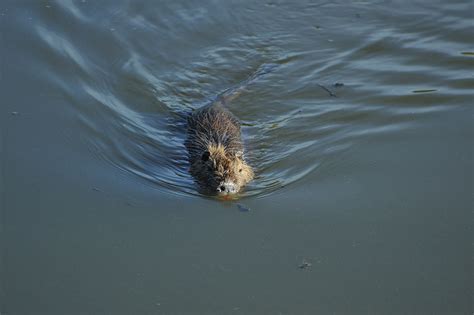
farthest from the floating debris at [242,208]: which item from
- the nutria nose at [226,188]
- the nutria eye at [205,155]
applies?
Result: the nutria eye at [205,155]

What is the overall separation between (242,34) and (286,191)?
363 cm

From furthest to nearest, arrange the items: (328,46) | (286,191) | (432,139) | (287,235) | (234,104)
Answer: (328,46)
(234,104)
(432,139)
(286,191)
(287,235)

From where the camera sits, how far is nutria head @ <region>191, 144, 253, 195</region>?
5.80m

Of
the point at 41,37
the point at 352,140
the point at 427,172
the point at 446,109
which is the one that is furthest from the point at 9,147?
the point at 446,109

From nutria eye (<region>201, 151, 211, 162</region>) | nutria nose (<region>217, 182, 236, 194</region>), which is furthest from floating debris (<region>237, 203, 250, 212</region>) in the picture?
nutria eye (<region>201, 151, 211, 162</region>)

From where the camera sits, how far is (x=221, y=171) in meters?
5.97

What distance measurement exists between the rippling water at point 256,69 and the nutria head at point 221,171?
0.12 metres

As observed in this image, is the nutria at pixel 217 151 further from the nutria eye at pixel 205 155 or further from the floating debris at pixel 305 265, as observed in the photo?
the floating debris at pixel 305 265

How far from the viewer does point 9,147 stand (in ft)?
19.8

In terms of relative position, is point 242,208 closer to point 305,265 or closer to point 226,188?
point 226,188

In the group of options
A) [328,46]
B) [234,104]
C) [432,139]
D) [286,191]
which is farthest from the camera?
[328,46]

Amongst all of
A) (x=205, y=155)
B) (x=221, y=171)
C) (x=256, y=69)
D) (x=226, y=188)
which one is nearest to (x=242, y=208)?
(x=226, y=188)

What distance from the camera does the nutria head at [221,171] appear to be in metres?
5.80

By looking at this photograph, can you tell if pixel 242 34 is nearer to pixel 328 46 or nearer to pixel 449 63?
pixel 328 46
